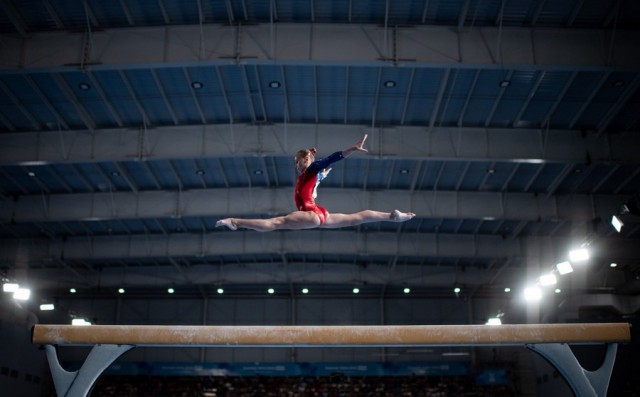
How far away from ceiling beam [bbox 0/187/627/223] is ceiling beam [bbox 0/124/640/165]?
11.1ft

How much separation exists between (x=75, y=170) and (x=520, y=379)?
71.2 feet

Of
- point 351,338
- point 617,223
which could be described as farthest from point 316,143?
point 351,338

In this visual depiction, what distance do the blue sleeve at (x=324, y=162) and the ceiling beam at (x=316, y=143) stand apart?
715 cm

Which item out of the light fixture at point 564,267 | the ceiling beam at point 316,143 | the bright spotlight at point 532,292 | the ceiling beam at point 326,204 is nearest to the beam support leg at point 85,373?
the ceiling beam at point 316,143

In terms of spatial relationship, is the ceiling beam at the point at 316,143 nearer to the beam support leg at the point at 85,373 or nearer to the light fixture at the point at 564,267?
the light fixture at the point at 564,267

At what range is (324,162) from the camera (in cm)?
667

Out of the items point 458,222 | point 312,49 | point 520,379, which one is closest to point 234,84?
point 312,49

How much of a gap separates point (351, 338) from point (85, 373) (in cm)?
295

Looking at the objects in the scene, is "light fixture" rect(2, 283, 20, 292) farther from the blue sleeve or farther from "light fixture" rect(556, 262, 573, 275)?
"light fixture" rect(556, 262, 573, 275)

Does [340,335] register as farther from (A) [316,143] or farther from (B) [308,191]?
(A) [316,143]

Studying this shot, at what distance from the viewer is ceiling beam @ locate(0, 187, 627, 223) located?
1733 cm

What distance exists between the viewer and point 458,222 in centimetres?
2044

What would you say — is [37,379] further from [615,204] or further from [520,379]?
[615,204]

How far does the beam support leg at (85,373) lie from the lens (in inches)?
236
